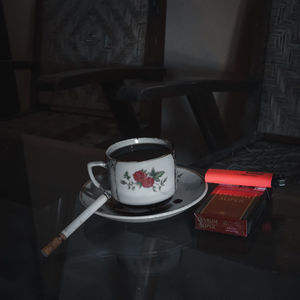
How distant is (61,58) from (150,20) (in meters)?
0.39

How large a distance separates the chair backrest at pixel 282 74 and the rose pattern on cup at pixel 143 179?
0.70m

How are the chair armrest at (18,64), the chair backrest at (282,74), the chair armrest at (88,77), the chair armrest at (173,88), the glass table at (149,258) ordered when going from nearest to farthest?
the glass table at (149,258)
the chair armrest at (173,88)
the chair armrest at (88,77)
the chair backrest at (282,74)
the chair armrest at (18,64)

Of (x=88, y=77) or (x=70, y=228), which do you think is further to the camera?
(x=88, y=77)

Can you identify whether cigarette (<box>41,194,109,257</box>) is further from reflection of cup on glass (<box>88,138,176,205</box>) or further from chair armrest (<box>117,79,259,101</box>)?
chair armrest (<box>117,79,259,101</box>)

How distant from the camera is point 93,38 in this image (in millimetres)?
1368

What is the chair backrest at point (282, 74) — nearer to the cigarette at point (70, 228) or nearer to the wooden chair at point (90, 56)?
the wooden chair at point (90, 56)

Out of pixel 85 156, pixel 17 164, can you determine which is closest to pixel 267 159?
pixel 85 156

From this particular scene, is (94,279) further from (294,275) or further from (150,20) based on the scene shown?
(150,20)

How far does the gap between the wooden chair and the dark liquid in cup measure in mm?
565

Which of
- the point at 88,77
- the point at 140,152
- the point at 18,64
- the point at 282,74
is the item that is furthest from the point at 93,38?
A: the point at 140,152

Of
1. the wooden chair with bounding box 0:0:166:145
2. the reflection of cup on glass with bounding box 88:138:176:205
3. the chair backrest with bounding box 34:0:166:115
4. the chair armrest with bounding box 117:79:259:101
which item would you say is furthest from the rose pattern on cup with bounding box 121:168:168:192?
the chair backrest with bounding box 34:0:166:115

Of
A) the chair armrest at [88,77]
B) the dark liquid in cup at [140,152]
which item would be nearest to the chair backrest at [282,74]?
the chair armrest at [88,77]

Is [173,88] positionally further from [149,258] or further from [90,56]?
[90,56]

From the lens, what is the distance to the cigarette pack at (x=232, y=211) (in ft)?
1.29
